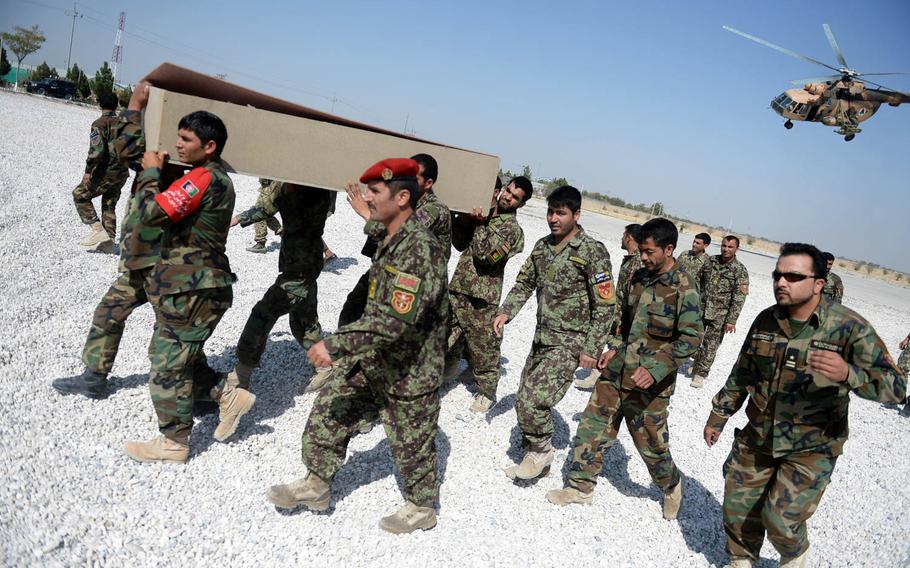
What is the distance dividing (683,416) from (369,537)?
4.88 m

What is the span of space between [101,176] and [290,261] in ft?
18.4

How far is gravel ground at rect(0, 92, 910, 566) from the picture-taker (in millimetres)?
3230

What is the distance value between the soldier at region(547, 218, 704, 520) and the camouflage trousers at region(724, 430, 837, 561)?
1.96 ft

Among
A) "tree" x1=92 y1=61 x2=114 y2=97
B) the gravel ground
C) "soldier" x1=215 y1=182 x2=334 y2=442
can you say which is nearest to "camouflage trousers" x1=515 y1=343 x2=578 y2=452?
the gravel ground

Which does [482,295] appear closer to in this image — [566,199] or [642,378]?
[566,199]

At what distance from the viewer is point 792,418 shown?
355 centimetres

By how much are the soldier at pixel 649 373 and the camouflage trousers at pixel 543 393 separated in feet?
0.87

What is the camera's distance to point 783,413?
3.58 meters

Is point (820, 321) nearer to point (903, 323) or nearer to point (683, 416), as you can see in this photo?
point (683, 416)

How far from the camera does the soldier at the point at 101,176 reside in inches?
333

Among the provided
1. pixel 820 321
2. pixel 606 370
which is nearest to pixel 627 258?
pixel 606 370

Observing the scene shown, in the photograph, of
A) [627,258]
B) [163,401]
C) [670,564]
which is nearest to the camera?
[163,401]

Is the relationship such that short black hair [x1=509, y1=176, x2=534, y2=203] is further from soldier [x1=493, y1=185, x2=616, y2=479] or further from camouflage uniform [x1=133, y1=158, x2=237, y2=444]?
camouflage uniform [x1=133, y1=158, x2=237, y2=444]

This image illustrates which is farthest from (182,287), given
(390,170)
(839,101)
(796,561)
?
(839,101)
